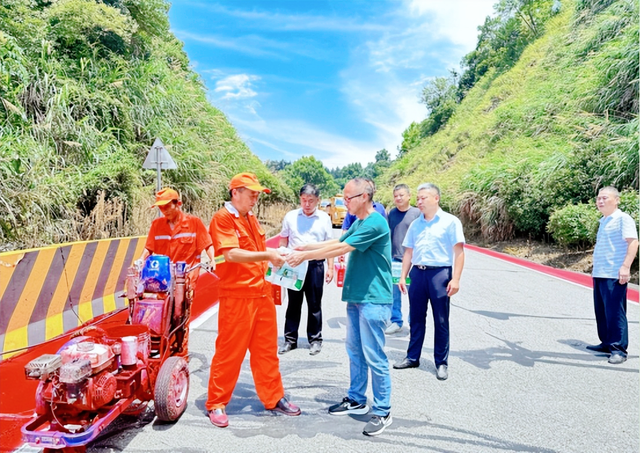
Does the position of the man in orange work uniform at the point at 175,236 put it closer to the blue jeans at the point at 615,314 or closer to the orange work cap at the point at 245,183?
the orange work cap at the point at 245,183

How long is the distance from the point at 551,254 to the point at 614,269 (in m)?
10.9

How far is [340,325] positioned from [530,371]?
9.13ft

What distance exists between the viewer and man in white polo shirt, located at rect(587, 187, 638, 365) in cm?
526

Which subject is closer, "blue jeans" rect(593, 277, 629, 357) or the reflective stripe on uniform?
the reflective stripe on uniform

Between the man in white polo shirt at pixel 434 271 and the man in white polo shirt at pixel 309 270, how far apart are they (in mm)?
1097

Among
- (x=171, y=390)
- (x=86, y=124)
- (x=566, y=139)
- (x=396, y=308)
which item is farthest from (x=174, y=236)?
(x=566, y=139)

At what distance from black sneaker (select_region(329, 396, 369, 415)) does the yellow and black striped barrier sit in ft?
9.84

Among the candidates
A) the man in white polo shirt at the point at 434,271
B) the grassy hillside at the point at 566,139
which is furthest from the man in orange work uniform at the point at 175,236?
the grassy hillside at the point at 566,139

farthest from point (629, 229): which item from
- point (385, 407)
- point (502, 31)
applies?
point (502, 31)

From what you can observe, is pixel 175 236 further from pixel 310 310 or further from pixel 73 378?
pixel 73 378

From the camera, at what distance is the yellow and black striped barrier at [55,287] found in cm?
470

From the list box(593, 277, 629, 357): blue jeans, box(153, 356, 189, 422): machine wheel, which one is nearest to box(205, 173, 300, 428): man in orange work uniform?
box(153, 356, 189, 422): machine wheel

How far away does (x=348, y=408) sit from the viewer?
3.87m

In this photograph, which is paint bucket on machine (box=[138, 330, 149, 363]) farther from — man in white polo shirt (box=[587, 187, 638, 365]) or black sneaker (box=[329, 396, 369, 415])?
man in white polo shirt (box=[587, 187, 638, 365])
